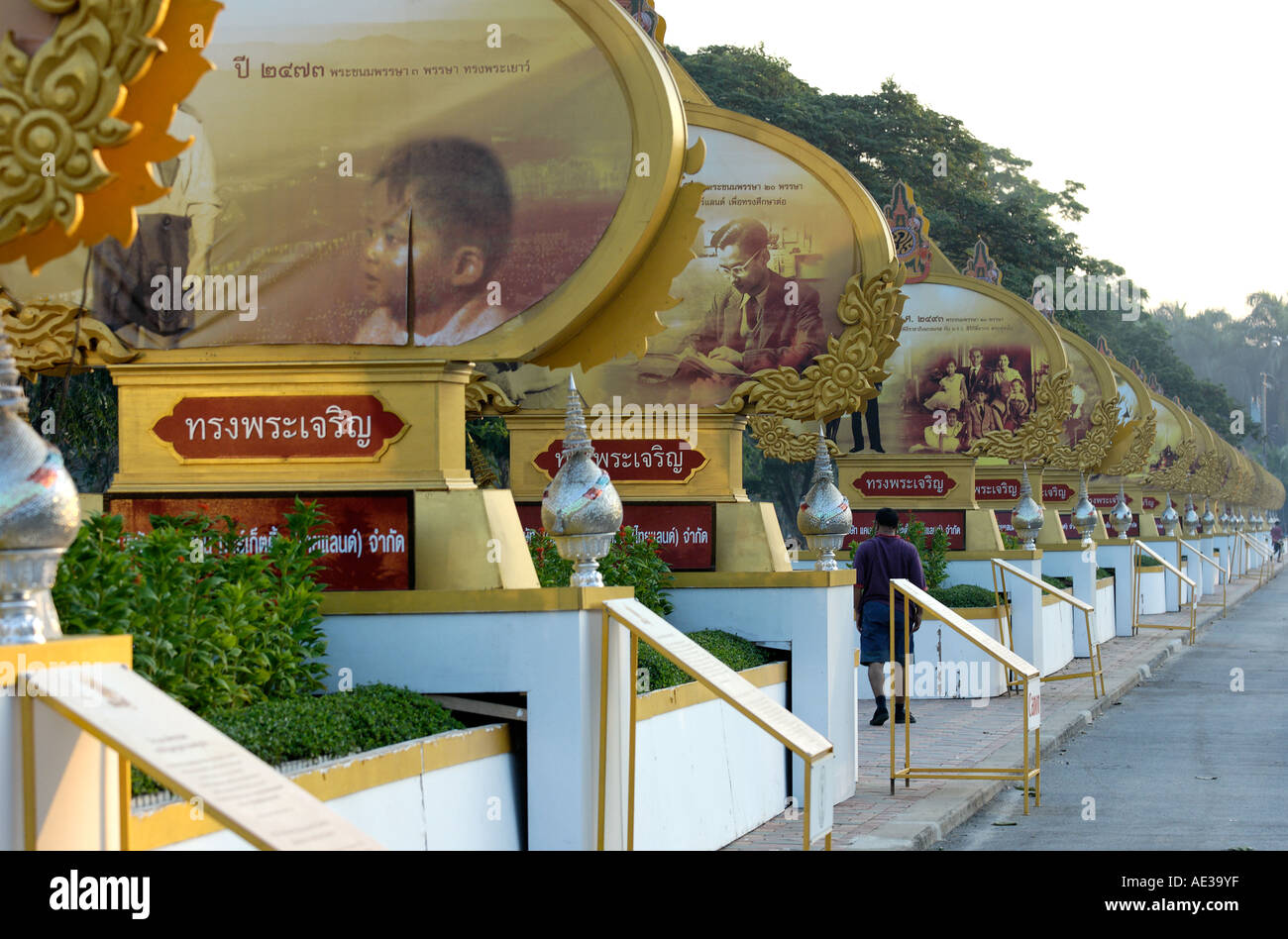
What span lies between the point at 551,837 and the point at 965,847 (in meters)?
3.47

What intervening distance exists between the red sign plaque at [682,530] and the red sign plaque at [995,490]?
1466 centimetres

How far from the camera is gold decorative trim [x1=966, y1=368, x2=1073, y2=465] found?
24016 mm

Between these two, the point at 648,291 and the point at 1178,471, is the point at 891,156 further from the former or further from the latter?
the point at 648,291

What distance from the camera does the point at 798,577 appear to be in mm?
11766

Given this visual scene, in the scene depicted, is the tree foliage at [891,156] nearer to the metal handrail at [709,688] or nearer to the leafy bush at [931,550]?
the leafy bush at [931,550]

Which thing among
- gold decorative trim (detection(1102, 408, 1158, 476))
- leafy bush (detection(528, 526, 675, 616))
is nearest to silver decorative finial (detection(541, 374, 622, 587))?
leafy bush (detection(528, 526, 675, 616))

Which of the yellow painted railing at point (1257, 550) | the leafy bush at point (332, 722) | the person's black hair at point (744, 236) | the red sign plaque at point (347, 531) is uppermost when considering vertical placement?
the person's black hair at point (744, 236)

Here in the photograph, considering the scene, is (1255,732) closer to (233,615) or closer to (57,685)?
(233,615)

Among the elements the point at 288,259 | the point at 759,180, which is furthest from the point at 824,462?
the point at 288,259

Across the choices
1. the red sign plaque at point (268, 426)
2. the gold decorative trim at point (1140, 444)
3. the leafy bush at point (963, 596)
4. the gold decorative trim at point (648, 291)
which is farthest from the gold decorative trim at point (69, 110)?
the gold decorative trim at point (1140, 444)

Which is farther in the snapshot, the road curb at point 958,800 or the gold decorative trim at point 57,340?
the road curb at point 958,800

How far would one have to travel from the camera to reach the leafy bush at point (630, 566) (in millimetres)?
10758

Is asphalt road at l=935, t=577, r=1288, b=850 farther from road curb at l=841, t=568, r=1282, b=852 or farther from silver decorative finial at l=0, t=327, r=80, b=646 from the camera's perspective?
silver decorative finial at l=0, t=327, r=80, b=646

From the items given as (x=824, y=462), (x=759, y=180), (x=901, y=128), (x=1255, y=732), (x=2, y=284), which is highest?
(x=901, y=128)
